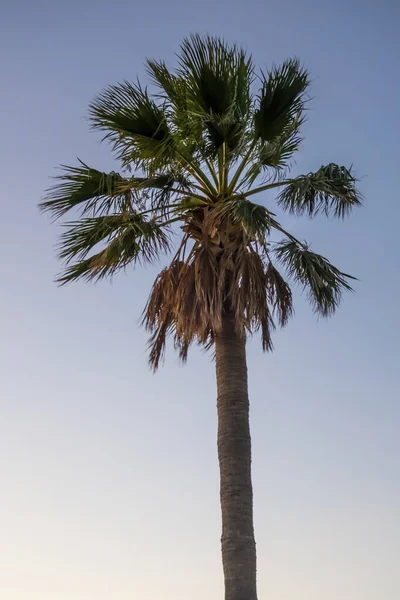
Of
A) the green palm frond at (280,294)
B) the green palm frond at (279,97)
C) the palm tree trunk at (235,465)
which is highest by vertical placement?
the green palm frond at (279,97)

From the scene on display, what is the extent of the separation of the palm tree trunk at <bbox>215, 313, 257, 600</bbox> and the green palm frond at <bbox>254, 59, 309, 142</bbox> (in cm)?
291

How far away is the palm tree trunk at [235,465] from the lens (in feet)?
40.6

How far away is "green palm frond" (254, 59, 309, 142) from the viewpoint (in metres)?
14.2

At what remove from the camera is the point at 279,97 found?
561 inches

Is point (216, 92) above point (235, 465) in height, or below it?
above

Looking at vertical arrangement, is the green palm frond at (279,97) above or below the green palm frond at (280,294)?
above

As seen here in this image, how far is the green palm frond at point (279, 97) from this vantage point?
14195 mm

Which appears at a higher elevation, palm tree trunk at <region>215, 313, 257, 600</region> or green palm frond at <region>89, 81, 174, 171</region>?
green palm frond at <region>89, 81, 174, 171</region>

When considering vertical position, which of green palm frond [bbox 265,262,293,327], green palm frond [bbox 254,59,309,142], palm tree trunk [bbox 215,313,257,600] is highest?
green palm frond [bbox 254,59,309,142]

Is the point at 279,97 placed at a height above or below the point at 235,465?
above

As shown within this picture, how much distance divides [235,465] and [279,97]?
5390mm

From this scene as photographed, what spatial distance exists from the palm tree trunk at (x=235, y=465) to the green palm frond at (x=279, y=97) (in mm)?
2905

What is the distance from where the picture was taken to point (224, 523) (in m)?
12.7

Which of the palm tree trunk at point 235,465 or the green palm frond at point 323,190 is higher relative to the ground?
the green palm frond at point 323,190
